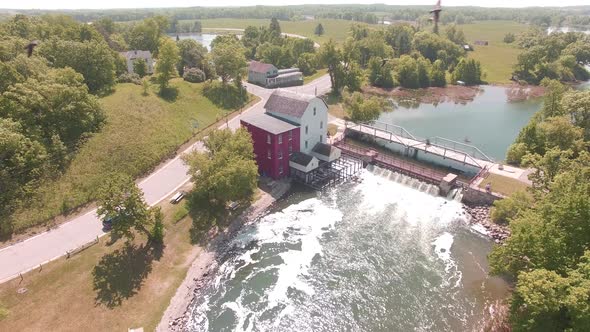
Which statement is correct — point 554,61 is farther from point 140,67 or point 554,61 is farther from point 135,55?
point 135,55

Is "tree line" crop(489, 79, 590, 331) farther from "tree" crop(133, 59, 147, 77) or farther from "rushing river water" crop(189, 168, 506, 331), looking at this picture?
"tree" crop(133, 59, 147, 77)

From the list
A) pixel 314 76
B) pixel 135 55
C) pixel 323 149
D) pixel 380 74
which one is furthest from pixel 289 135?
pixel 380 74

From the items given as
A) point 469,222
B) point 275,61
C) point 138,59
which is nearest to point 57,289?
point 469,222

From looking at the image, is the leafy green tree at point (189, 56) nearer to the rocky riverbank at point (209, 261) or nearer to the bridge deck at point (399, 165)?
the bridge deck at point (399, 165)

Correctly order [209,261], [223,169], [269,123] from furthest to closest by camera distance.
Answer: [269,123] < [223,169] < [209,261]

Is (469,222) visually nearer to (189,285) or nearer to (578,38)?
(189,285)
